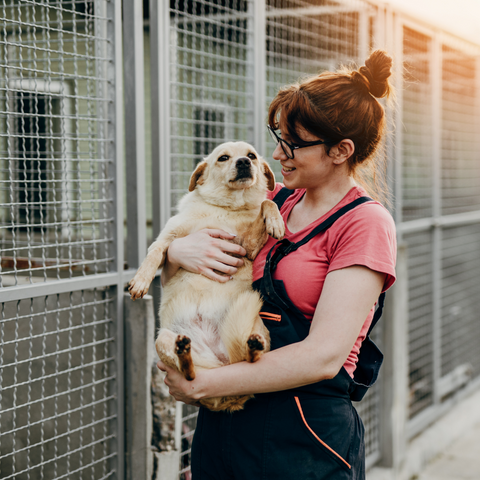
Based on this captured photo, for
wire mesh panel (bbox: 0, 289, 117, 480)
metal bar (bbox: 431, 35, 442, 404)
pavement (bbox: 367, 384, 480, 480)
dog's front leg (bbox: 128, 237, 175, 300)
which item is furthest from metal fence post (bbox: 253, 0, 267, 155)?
pavement (bbox: 367, 384, 480, 480)

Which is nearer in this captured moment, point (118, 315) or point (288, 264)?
point (288, 264)

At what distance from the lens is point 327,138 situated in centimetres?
164

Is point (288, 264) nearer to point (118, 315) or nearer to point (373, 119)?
point (373, 119)

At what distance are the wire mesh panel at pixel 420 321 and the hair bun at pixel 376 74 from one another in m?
3.30

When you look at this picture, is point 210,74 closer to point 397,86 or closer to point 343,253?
point 397,86

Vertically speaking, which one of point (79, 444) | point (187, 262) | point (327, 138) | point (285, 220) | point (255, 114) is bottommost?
point (79, 444)

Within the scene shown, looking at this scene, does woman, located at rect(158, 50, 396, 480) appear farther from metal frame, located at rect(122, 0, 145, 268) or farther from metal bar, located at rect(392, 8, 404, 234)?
metal bar, located at rect(392, 8, 404, 234)

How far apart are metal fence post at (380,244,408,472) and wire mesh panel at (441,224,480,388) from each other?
4.40 feet

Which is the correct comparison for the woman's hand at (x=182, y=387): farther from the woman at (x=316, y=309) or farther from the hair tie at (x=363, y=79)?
the hair tie at (x=363, y=79)

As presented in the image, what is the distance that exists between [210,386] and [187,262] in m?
0.54

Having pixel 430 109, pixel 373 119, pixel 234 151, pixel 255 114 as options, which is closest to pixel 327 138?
pixel 373 119

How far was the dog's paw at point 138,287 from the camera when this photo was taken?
187 cm

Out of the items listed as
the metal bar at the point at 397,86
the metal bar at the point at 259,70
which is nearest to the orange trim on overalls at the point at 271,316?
the metal bar at the point at 259,70

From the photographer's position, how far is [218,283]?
194cm
